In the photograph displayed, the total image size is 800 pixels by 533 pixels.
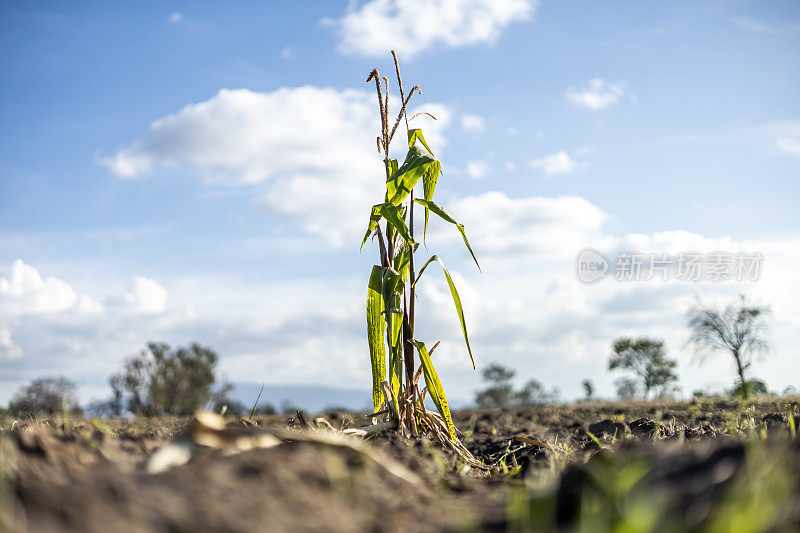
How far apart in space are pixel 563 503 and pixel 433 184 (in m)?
2.28

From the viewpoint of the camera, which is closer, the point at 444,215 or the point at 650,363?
the point at 444,215

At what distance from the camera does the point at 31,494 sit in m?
1.23

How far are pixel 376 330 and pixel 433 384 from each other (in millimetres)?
414

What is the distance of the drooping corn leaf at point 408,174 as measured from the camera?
315 centimetres

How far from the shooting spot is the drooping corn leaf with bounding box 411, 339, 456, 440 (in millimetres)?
3041

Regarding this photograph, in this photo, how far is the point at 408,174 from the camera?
3.20 meters

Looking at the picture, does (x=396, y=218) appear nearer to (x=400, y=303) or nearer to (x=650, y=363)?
(x=400, y=303)

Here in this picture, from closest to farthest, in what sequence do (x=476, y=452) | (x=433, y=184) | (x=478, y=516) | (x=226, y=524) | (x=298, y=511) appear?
(x=226, y=524)
(x=298, y=511)
(x=478, y=516)
(x=433, y=184)
(x=476, y=452)

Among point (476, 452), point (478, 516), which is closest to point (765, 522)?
point (478, 516)

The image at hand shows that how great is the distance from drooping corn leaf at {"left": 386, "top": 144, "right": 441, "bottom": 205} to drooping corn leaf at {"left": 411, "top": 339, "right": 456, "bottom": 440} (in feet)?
2.50

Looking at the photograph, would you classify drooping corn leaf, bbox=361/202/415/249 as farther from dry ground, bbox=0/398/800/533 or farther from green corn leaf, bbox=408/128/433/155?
dry ground, bbox=0/398/800/533

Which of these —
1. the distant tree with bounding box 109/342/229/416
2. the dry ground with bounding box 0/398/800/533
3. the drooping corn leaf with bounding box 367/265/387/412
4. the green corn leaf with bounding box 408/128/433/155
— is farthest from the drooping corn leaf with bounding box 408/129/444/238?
the distant tree with bounding box 109/342/229/416

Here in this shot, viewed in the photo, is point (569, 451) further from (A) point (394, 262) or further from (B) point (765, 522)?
(B) point (765, 522)

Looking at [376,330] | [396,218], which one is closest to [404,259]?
[396,218]
